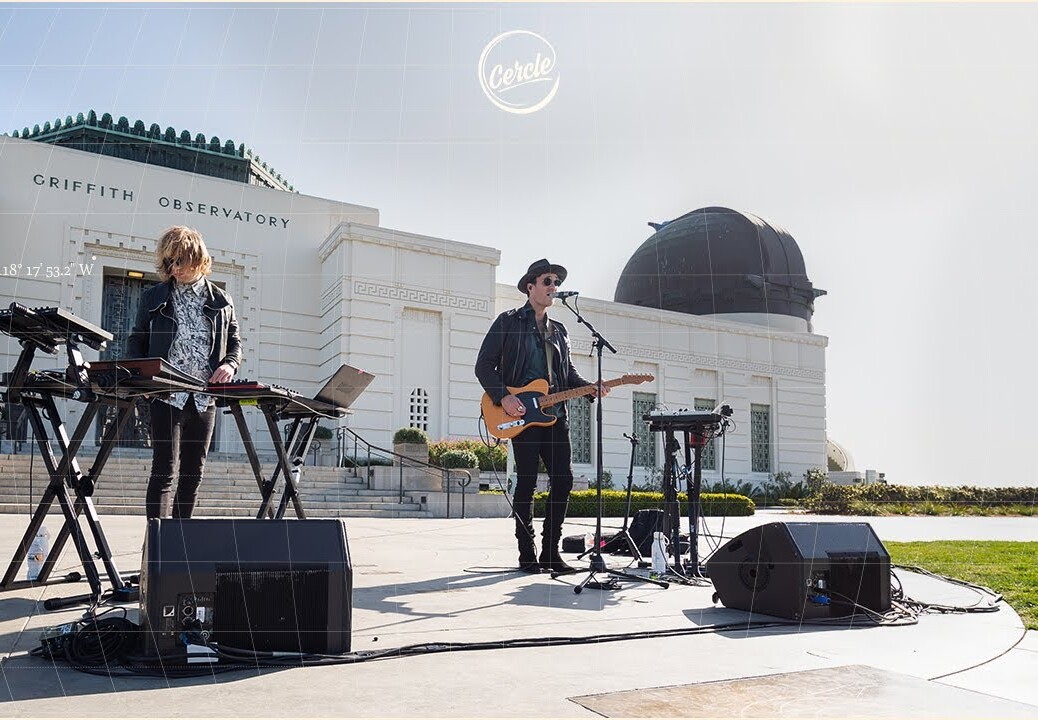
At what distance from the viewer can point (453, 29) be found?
4.41 meters

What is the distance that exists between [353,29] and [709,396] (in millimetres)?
3225

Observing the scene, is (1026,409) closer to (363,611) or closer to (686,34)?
(686,34)

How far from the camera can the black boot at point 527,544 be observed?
5129 mm

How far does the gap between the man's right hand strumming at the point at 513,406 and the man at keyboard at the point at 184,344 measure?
5.96 feet

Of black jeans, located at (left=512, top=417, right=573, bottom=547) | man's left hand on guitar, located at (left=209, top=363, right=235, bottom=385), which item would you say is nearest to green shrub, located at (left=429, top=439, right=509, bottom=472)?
black jeans, located at (left=512, top=417, right=573, bottom=547)

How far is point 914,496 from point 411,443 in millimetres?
4553

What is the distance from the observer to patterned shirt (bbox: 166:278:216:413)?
3.74 metres

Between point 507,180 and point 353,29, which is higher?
point 353,29

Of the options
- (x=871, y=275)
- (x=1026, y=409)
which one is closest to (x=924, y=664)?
(x=1026, y=409)

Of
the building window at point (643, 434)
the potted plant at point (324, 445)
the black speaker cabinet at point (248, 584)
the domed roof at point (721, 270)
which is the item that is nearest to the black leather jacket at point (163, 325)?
the black speaker cabinet at point (248, 584)

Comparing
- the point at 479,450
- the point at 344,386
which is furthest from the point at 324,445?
the point at 344,386

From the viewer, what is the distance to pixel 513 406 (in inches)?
199

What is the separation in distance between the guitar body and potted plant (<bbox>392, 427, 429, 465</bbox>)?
0.49 meters

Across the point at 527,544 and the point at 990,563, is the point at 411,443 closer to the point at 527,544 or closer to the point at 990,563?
the point at 527,544
